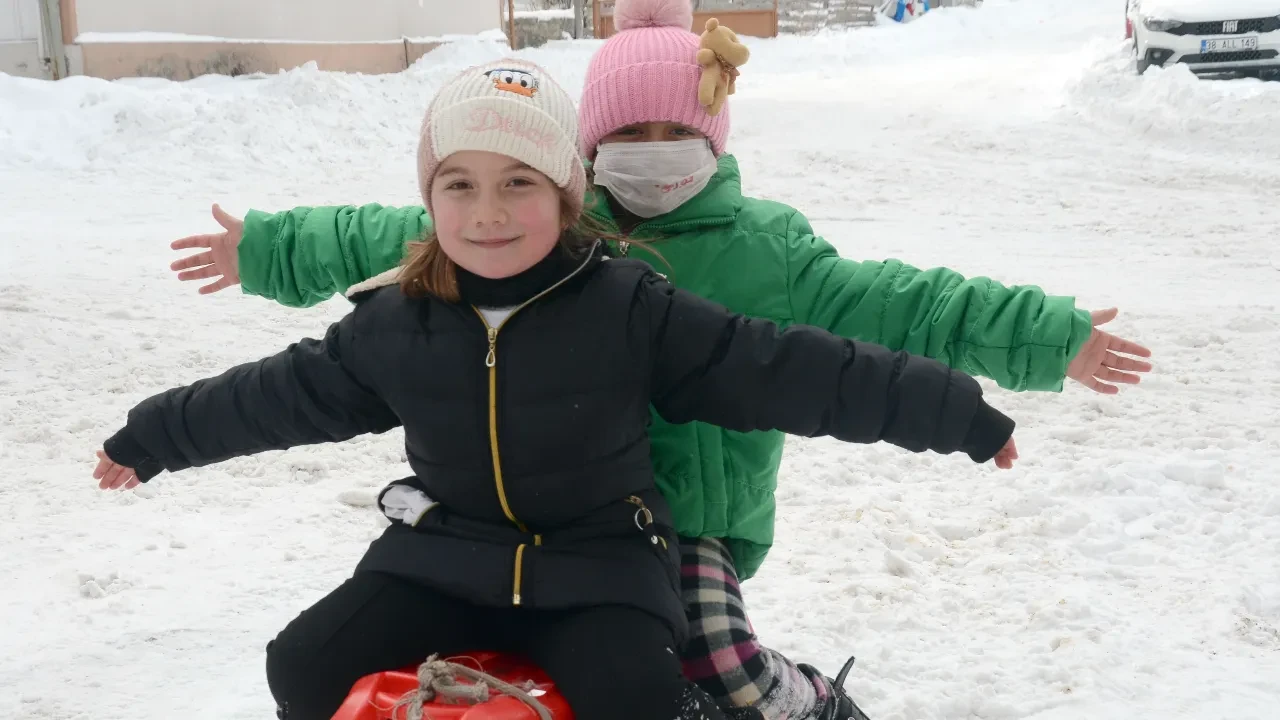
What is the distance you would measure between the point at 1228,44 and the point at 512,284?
13.0 metres

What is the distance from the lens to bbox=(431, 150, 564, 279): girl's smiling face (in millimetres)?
2049

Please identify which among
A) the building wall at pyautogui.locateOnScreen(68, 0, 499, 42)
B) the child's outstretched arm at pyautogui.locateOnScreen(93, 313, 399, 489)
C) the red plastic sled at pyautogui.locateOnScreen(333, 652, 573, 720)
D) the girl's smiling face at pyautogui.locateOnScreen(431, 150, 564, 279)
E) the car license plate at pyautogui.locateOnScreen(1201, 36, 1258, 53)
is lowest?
the red plastic sled at pyautogui.locateOnScreen(333, 652, 573, 720)

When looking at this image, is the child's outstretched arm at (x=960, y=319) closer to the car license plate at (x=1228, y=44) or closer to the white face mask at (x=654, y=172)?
the white face mask at (x=654, y=172)

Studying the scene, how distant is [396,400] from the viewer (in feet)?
6.77

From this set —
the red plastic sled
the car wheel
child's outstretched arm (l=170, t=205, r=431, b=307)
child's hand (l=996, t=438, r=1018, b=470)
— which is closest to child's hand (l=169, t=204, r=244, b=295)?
child's outstretched arm (l=170, t=205, r=431, b=307)

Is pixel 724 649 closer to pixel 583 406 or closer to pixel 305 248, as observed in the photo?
pixel 583 406

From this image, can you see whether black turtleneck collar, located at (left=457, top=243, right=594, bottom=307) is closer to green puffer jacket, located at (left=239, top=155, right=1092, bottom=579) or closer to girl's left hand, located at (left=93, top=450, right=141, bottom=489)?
green puffer jacket, located at (left=239, top=155, right=1092, bottom=579)

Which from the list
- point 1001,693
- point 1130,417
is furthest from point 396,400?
point 1130,417

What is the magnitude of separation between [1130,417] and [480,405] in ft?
12.3

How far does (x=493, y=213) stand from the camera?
2.05m

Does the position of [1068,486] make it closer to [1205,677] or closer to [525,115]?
[1205,677]

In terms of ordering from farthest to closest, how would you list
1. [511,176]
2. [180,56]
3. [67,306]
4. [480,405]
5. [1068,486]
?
[180,56] → [67,306] → [1068,486] → [511,176] → [480,405]

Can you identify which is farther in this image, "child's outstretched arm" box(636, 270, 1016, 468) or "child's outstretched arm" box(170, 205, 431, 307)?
"child's outstretched arm" box(170, 205, 431, 307)

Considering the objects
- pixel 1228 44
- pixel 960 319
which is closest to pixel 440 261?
pixel 960 319
